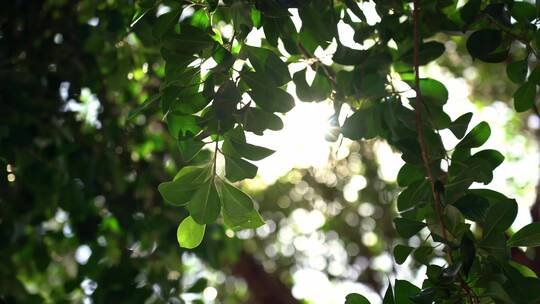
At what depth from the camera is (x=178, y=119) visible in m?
1.11

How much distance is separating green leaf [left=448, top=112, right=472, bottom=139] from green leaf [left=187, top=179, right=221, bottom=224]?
446 mm

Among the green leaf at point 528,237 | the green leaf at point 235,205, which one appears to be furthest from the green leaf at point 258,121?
the green leaf at point 528,237

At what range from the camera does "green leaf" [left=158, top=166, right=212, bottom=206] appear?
109cm

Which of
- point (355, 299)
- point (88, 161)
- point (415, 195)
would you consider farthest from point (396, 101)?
point (88, 161)

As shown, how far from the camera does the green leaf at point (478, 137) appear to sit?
3.82 feet

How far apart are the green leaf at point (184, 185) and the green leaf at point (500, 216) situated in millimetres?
462

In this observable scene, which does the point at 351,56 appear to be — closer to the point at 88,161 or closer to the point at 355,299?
the point at 355,299

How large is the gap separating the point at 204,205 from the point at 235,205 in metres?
0.05

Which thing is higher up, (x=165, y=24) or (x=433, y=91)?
(x=165, y=24)

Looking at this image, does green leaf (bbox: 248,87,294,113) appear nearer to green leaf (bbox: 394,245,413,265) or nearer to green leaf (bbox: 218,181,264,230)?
green leaf (bbox: 218,181,264,230)

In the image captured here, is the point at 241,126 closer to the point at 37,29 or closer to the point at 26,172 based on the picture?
the point at 26,172

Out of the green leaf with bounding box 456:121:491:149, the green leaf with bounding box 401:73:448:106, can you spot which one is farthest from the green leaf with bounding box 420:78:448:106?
the green leaf with bounding box 456:121:491:149

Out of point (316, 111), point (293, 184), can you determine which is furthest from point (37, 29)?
point (293, 184)

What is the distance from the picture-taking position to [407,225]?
1066mm
